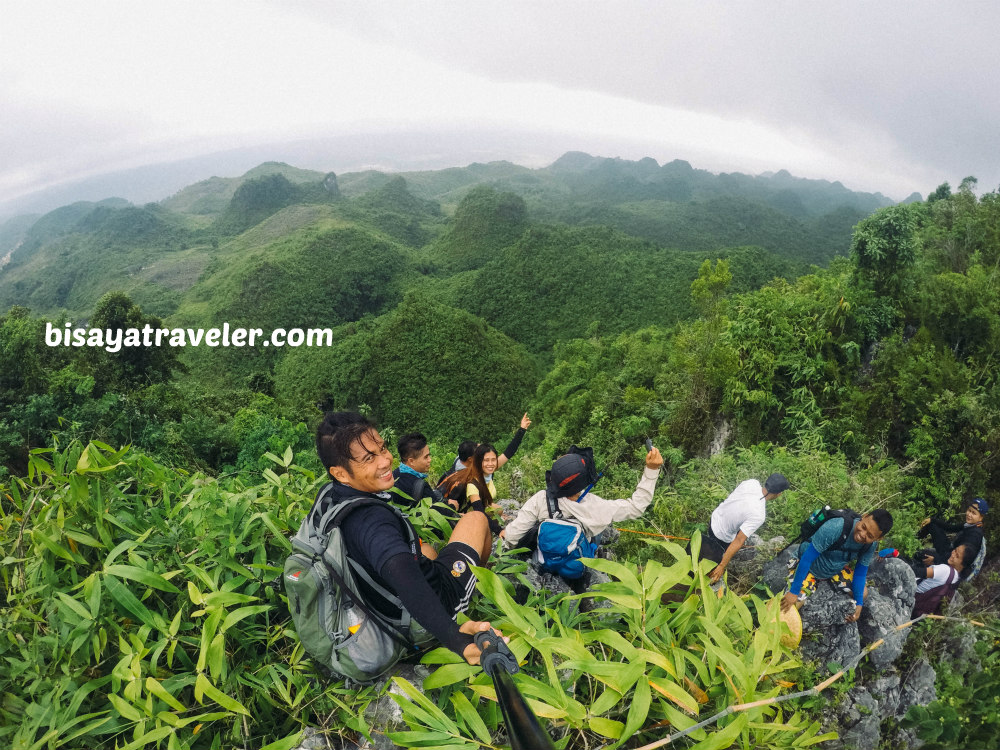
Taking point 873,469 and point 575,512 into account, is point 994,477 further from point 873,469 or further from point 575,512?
point 575,512

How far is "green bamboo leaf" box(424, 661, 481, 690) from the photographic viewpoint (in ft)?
4.75

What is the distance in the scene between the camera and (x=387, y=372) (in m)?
28.3

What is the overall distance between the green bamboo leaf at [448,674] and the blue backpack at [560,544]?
1.44 meters

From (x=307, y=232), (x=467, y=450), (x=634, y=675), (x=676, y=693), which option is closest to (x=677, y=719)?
(x=676, y=693)

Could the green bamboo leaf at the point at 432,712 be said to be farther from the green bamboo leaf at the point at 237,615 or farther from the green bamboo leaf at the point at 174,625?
the green bamboo leaf at the point at 174,625

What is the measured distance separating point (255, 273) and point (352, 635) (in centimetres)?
5054

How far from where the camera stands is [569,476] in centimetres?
282

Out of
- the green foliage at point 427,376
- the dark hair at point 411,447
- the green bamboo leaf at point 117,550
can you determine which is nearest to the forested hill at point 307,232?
the green foliage at point 427,376

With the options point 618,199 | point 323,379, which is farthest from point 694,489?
point 618,199

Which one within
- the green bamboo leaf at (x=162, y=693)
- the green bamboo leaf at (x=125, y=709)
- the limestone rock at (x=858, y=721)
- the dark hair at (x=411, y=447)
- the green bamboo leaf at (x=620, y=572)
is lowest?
the limestone rock at (x=858, y=721)

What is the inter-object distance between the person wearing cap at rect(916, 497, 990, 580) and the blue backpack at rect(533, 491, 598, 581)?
11.4ft

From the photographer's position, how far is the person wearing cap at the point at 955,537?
419 cm

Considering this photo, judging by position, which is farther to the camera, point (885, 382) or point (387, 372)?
point (387, 372)

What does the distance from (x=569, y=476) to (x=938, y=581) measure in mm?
3738
